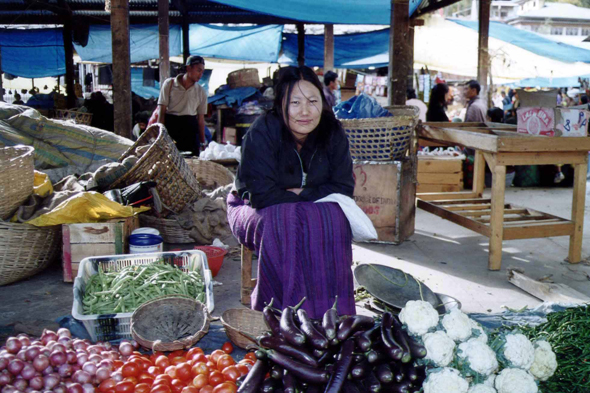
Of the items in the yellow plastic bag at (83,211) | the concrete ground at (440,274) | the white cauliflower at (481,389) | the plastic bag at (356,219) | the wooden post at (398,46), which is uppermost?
the wooden post at (398,46)

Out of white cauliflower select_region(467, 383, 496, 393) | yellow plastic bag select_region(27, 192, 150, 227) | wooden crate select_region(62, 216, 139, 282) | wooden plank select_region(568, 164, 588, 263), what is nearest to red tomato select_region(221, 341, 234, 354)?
white cauliflower select_region(467, 383, 496, 393)

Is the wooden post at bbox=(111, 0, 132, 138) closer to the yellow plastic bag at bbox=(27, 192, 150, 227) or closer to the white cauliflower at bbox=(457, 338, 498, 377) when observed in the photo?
the yellow plastic bag at bbox=(27, 192, 150, 227)

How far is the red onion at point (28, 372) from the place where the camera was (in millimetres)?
2113

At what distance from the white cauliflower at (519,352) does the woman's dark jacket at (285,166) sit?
4.41ft

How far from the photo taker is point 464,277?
14.1 ft

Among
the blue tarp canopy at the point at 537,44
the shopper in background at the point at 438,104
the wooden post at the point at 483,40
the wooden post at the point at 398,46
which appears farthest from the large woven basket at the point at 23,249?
the blue tarp canopy at the point at 537,44

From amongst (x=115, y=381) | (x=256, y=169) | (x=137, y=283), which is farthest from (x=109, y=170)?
(x=115, y=381)

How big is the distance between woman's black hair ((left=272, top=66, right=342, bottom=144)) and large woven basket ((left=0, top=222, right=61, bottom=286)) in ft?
6.98

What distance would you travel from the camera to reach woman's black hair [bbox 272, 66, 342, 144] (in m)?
3.05

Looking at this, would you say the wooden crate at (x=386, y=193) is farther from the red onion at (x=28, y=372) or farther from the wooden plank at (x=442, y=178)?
the red onion at (x=28, y=372)

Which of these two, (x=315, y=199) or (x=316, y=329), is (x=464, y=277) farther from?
(x=316, y=329)

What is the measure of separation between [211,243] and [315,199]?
2138 mm

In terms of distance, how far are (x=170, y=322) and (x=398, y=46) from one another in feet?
15.1

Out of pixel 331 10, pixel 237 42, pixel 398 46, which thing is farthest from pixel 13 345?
pixel 237 42
